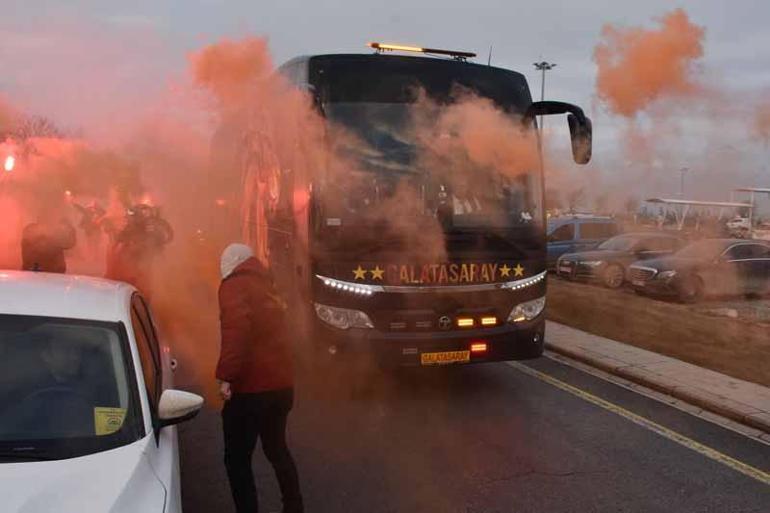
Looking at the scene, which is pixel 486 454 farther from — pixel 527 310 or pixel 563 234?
pixel 563 234

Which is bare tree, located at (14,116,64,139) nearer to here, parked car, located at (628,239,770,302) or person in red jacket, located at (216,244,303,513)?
person in red jacket, located at (216,244,303,513)

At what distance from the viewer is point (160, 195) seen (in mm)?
13508

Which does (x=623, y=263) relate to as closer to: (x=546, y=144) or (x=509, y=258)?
(x=546, y=144)

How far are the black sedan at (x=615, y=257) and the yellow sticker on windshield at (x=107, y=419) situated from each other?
1400cm

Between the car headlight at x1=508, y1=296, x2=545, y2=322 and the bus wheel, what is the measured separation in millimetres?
9857

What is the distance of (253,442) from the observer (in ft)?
11.9

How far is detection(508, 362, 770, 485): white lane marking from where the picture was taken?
15.3ft

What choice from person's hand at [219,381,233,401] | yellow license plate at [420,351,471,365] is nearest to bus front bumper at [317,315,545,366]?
yellow license plate at [420,351,471,365]

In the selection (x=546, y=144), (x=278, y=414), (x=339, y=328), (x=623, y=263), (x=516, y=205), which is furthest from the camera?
(x=623, y=263)

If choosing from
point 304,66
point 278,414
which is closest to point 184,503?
point 278,414

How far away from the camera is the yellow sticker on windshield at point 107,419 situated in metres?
2.62

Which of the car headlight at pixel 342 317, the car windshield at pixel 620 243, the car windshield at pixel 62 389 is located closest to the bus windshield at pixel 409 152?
the car headlight at pixel 342 317

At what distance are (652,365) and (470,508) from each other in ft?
14.4

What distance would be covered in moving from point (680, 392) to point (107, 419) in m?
5.61
